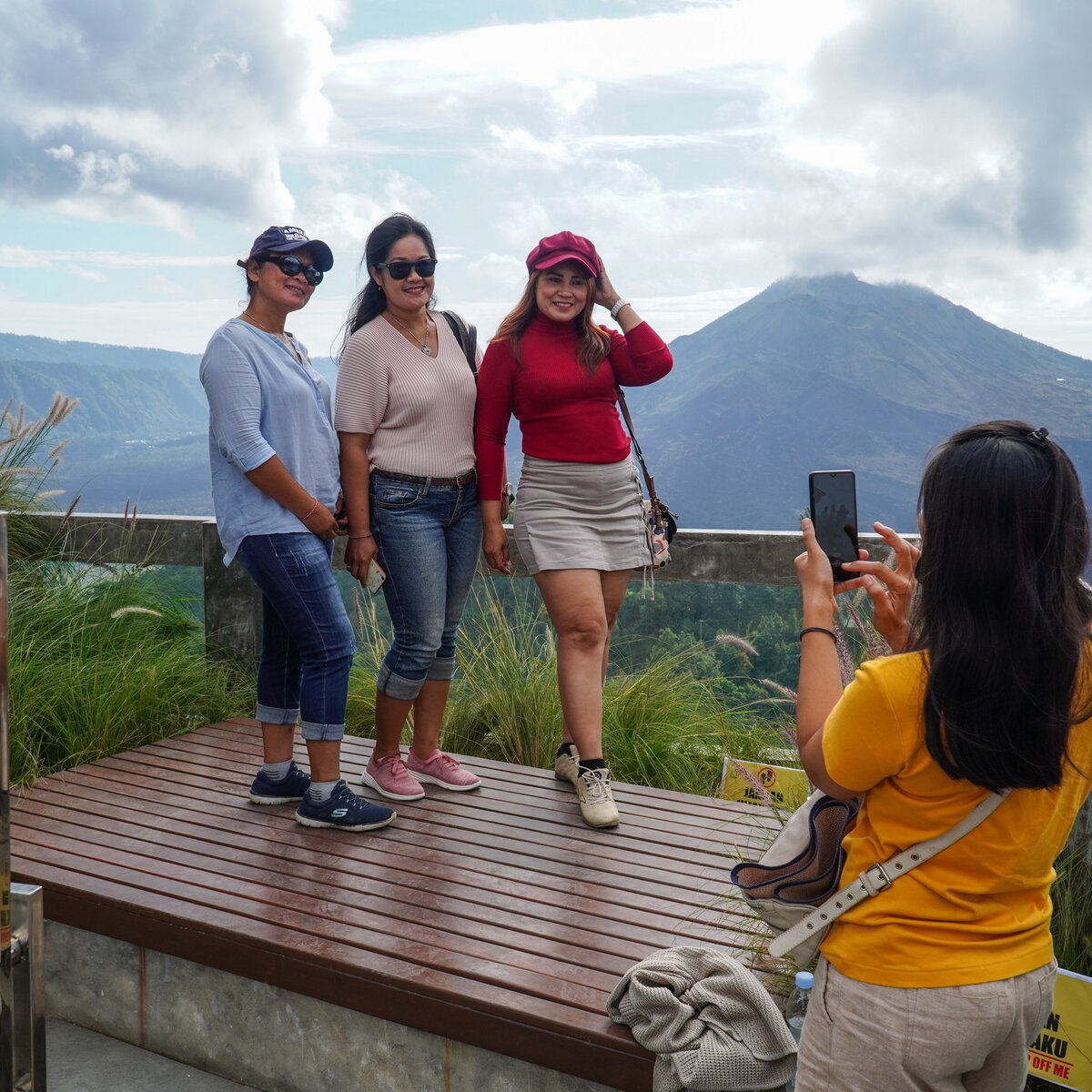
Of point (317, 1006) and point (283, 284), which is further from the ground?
point (283, 284)

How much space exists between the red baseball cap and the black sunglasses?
1.13ft

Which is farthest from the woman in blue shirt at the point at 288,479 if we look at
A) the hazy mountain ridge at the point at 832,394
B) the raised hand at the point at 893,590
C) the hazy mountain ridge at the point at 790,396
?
the hazy mountain ridge at the point at 832,394

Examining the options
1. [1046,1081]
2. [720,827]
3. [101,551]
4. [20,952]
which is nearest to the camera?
[20,952]

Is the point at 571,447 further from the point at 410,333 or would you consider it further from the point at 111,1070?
the point at 111,1070

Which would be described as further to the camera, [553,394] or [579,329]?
[579,329]

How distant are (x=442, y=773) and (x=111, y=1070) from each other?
4.57 feet

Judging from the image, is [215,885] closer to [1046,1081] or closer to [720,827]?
[720,827]

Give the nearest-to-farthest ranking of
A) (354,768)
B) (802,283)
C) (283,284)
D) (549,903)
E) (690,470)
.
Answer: (549,903) → (283,284) → (354,768) → (690,470) → (802,283)

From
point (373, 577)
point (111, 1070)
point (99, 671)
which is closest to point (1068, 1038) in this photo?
point (373, 577)

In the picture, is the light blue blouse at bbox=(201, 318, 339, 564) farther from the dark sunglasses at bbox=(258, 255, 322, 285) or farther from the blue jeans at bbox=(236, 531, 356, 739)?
Result: the dark sunglasses at bbox=(258, 255, 322, 285)

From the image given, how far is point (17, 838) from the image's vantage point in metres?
3.50

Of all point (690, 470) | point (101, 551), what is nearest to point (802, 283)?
point (690, 470)

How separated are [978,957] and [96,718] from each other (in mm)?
3587

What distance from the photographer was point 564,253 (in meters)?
3.58
